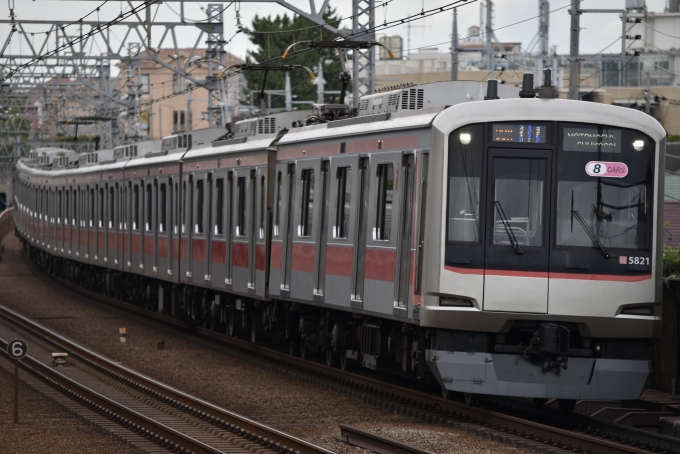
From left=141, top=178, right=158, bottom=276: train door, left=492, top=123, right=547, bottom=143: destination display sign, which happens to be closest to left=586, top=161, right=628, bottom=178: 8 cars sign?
left=492, top=123, right=547, bottom=143: destination display sign

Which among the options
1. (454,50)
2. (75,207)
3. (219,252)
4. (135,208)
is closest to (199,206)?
(219,252)

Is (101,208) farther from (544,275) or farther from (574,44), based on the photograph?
(544,275)

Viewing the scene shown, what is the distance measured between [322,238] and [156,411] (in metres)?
3.06

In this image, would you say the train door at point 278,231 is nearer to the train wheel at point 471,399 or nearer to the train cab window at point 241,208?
the train cab window at point 241,208

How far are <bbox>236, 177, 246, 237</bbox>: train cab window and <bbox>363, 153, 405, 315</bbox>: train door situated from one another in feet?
17.4

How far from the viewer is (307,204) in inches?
612

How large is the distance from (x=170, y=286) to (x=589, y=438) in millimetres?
15920

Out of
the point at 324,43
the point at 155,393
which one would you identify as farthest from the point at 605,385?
the point at 324,43

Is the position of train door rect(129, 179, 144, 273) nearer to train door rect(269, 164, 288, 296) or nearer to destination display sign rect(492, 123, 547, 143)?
train door rect(269, 164, 288, 296)

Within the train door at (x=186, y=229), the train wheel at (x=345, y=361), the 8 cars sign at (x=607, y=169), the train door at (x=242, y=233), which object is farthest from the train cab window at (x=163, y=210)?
the 8 cars sign at (x=607, y=169)

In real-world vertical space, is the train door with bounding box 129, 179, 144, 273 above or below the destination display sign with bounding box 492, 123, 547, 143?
below

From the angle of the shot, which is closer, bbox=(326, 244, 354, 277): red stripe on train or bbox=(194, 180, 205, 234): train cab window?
bbox=(326, 244, 354, 277): red stripe on train

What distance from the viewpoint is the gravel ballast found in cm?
1084

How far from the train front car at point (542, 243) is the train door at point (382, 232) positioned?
1093 mm
